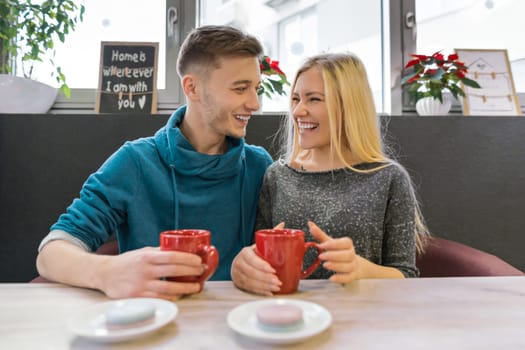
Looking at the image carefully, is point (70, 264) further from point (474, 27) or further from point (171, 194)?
point (474, 27)

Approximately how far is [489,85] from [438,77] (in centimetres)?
37

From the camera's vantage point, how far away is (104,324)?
0.51 meters

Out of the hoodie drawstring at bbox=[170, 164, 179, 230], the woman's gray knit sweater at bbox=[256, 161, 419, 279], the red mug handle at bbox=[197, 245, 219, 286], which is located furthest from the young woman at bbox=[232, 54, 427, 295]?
the red mug handle at bbox=[197, 245, 219, 286]

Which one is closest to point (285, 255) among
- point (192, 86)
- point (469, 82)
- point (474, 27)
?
point (192, 86)

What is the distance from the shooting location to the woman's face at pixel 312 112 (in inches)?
46.7

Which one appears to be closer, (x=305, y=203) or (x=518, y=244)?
(x=305, y=203)

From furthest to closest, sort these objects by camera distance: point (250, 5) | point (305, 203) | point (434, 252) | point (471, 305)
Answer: point (250, 5)
point (434, 252)
point (305, 203)
point (471, 305)

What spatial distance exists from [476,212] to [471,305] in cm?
134

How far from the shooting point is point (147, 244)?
112 cm

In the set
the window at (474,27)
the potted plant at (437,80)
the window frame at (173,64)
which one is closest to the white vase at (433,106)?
the potted plant at (437,80)

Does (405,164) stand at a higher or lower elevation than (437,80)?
lower

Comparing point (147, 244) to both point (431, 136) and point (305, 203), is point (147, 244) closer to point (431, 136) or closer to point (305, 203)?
point (305, 203)

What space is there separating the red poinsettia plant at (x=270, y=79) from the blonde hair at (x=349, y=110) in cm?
55

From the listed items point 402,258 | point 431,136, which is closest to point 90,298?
point 402,258
